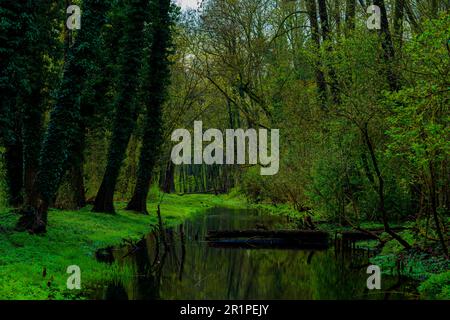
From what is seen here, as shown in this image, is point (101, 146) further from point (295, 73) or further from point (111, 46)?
point (295, 73)

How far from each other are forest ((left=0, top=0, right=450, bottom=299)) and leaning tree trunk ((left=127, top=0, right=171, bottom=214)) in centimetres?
8

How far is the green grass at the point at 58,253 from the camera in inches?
514

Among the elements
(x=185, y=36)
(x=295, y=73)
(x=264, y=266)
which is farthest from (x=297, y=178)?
(x=185, y=36)

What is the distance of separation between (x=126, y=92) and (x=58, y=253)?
14.1 m

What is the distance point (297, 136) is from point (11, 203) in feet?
53.2

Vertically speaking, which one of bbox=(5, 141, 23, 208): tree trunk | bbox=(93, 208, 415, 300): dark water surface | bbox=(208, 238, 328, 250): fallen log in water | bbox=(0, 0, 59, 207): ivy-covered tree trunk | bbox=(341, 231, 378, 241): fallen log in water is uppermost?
bbox=(0, 0, 59, 207): ivy-covered tree trunk

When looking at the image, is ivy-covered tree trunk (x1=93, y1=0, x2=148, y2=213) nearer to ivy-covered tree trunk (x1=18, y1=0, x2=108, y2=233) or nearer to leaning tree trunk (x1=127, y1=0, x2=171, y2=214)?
leaning tree trunk (x1=127, y1=0, x2=171, y2=214)

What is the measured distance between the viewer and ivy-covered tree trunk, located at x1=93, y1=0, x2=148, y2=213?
29.7 m

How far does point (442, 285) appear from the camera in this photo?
14062mm

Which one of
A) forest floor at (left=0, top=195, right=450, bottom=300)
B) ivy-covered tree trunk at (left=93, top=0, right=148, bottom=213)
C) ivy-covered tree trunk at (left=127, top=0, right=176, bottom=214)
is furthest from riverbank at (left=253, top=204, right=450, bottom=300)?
ivy-covered tree trunk at (left=127, top=0, right=176, bottom=214)

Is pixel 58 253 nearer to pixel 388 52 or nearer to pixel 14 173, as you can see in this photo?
pixel 14 173

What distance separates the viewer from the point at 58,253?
17688 millimetres

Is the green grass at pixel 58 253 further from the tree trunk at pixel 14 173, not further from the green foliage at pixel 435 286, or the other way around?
the green foliage at pixel 435 286

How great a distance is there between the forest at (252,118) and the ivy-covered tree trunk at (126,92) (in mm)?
82
